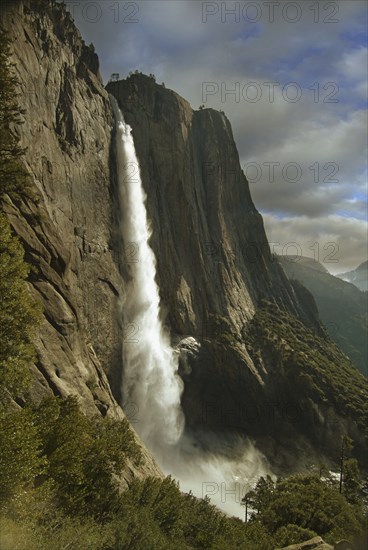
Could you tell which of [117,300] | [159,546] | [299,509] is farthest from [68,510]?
[117,300]

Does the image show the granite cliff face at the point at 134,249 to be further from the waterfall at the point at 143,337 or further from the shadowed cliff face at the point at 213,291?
the waterfall at the point at 143,337

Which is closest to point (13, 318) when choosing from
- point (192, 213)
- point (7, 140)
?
point (7, 140)

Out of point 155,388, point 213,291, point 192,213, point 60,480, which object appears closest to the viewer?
point 60,480

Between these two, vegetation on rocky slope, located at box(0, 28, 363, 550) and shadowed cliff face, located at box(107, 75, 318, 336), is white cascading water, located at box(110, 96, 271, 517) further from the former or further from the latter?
vegetation on rocky slope, located at box(0, 28, 363, 550)

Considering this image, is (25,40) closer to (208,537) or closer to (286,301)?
(208,537)

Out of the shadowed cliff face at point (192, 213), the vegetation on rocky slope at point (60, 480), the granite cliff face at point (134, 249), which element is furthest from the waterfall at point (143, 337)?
the vegetation on rocky slope at point (60, 480)

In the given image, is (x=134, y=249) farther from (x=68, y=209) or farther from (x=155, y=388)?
(x=155, y=388)
